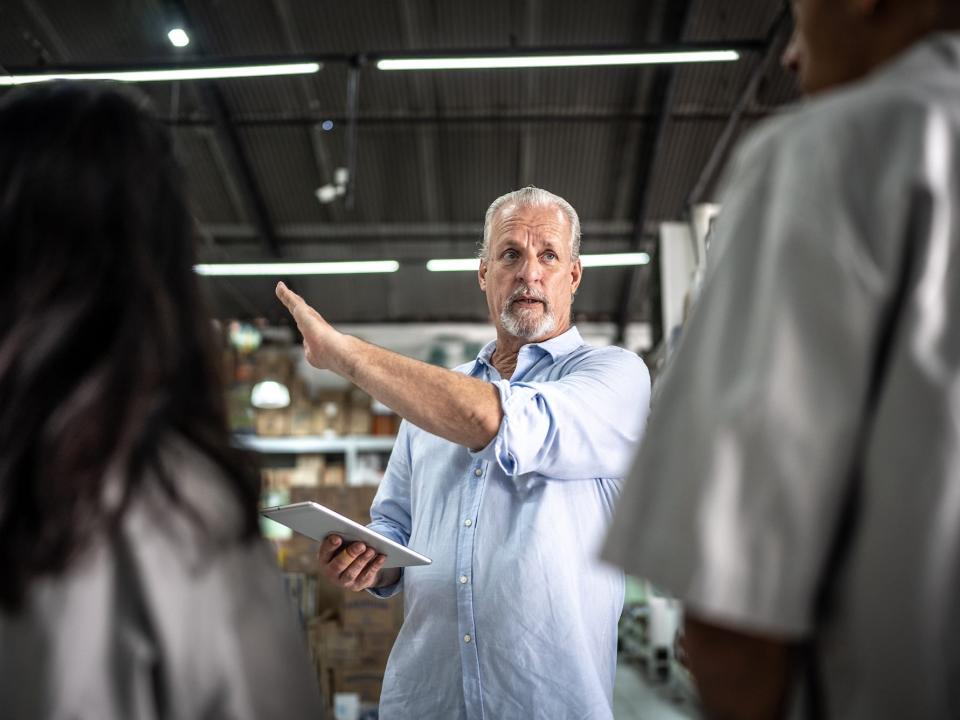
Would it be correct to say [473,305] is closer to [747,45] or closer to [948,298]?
[747,45]

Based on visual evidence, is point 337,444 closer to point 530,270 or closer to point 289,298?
point 530,270

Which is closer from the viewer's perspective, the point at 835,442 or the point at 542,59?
the point at 835,442

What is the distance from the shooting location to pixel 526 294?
7.51ft

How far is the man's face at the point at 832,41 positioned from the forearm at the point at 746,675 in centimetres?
54

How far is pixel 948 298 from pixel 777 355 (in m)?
0.14

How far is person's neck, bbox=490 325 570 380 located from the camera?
7.54 ft

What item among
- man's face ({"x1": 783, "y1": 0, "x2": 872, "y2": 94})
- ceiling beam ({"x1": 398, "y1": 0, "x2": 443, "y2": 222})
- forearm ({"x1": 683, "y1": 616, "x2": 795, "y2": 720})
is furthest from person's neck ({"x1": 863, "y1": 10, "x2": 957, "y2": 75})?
ceiling beam ({"x1": 398, "y1": 0, "x2": 443, "y2": 222})

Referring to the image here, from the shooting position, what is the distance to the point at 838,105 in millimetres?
746

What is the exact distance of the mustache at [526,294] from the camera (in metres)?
2.29

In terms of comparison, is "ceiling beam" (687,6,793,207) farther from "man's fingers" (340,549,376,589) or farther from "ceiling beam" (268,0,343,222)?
"man's fingers" (340,549,376,589)

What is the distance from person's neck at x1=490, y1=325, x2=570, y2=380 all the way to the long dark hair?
1.39 meters

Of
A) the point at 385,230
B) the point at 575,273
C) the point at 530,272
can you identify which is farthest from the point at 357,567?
the point at 385,230

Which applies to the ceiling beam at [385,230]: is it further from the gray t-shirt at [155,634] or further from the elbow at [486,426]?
the gray t-shirt at [155,634]

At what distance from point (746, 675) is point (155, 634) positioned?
520mm
